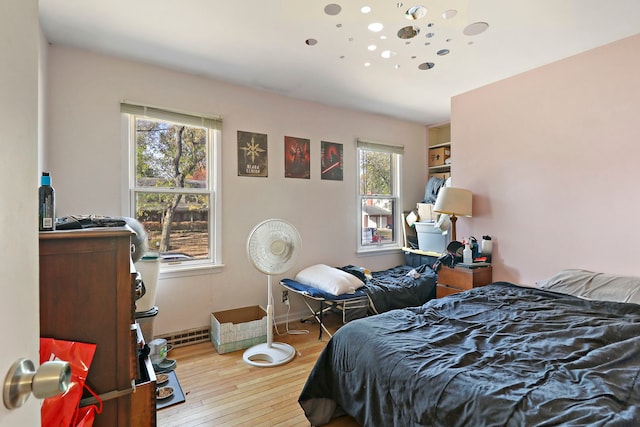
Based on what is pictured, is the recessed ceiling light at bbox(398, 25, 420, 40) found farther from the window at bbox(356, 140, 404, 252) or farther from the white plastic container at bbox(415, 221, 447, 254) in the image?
the white plastic container at bbox(415, 221, 447, 254)

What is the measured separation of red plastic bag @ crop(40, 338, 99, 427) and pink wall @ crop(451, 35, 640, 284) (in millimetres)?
3323

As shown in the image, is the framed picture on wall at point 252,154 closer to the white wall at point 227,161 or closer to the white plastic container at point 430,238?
the white wall at point 227,161

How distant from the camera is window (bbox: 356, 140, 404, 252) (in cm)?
416

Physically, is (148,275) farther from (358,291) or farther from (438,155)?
(438,155)

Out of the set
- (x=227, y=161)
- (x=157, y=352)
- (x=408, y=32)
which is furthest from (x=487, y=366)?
(x=227, y=161)

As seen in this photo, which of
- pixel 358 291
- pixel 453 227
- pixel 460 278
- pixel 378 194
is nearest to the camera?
pixel 460 278

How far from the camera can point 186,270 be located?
115 inches

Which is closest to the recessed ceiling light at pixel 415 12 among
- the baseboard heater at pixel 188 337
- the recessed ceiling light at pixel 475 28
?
the recessed ceiling light at pixel 475 28

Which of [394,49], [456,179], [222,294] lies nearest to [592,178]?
[456,179]

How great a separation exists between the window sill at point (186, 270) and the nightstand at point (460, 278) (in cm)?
222

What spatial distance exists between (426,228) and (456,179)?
2.49 ft

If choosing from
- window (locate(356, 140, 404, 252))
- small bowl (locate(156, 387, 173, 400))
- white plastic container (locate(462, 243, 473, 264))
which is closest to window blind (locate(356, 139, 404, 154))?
window (locate(356, 140, 404, 252))

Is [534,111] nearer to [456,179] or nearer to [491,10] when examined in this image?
[456,179]

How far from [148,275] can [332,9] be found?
218 cm
